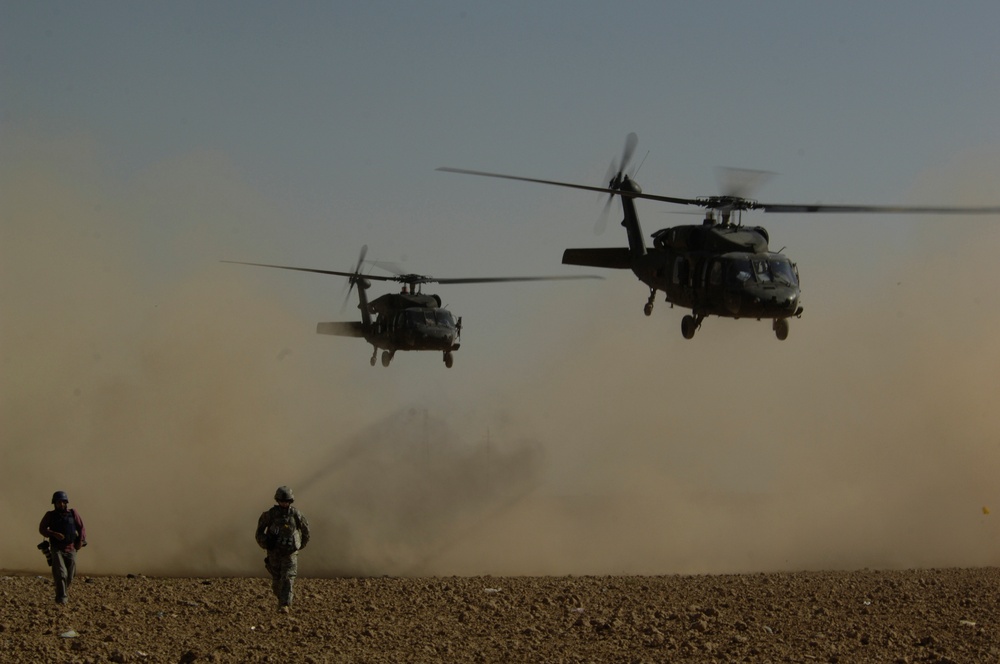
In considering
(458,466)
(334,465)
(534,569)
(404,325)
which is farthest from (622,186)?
(458,466)

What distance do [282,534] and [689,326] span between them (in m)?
9.85

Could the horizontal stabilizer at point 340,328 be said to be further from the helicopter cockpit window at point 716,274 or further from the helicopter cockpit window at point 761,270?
the helicopter cockpit window at point 761,270

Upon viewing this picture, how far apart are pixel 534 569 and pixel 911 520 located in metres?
9.52

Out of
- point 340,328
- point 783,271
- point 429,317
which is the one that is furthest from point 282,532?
point 340,328

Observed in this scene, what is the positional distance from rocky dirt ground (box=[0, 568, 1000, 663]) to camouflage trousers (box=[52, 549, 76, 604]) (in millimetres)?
283

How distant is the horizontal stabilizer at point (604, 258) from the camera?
26891mm

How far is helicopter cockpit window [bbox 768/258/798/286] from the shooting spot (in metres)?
23.5


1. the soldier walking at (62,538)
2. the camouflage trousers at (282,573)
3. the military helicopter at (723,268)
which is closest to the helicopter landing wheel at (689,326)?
the military helicopter at (723,268)

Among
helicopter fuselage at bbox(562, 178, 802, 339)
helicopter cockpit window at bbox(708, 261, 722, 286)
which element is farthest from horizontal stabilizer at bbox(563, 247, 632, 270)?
helicopter cockpit window at bbox(708, 261, 722, 286)

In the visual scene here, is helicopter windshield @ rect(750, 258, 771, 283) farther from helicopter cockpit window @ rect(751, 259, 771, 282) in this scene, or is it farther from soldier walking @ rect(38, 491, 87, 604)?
soldier walking @ rect(38, 491, 87, 604)

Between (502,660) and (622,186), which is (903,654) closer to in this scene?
(502,660)

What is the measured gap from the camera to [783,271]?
930 inches

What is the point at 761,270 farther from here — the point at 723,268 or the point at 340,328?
the point at 340,328

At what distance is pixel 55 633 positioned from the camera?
15617 millimetres
